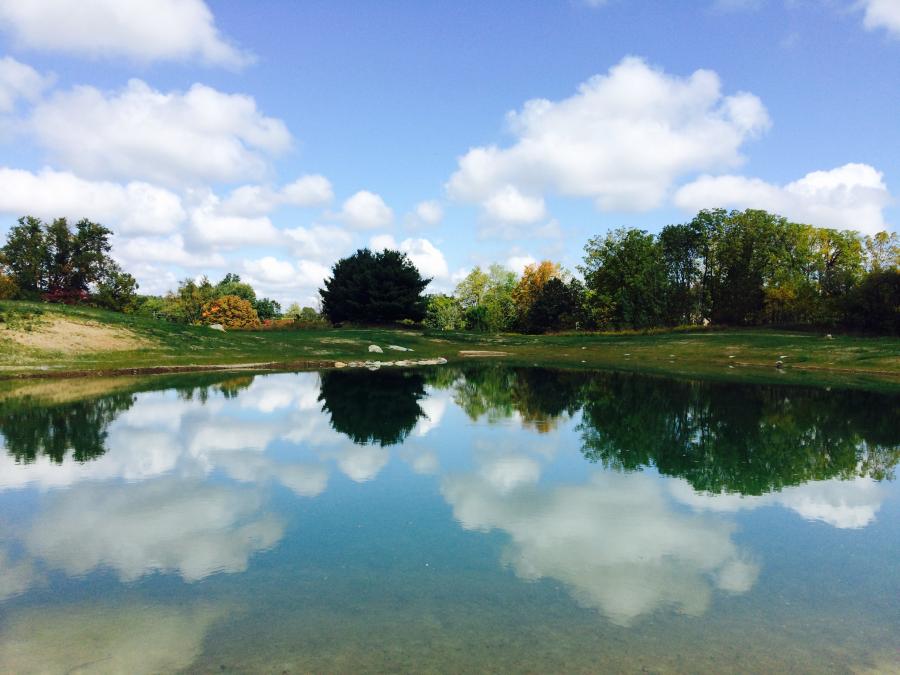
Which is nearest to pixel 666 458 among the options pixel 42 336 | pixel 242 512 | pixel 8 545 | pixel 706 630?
pixel 706 630

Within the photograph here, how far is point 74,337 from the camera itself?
41.5 metres

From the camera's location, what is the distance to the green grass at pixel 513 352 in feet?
125

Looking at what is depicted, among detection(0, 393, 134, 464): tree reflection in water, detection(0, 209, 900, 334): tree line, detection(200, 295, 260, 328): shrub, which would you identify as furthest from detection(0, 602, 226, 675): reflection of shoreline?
detection(200, 295, 260, 328): shrub

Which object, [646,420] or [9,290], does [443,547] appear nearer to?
[646,420]

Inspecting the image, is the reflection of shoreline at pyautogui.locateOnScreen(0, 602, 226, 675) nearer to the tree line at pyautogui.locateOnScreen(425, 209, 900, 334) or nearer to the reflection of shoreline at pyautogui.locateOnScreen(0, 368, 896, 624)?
the reflection of shoreline at pyautogui.locateOnScreen(0, 368, 896, 624)

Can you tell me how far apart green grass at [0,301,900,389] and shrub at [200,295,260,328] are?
50.9 metres

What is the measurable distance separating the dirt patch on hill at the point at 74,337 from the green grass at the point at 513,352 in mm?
490

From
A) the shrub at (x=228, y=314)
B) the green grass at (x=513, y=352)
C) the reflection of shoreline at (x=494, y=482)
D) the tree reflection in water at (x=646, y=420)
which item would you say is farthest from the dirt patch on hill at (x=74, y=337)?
the shrub at (x=228, y=314)

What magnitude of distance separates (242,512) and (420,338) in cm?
6249

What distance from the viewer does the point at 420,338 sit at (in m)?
73.4

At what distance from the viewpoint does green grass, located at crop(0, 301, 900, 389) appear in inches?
1503

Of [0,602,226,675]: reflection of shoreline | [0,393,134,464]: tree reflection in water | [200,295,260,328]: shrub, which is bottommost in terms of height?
[0,602,226,675]: reflection of shoreline

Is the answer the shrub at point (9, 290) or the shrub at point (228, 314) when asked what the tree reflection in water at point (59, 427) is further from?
the shrub at point (228, 314)

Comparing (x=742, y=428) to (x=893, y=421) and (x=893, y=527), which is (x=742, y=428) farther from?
(x=893, y=527)
